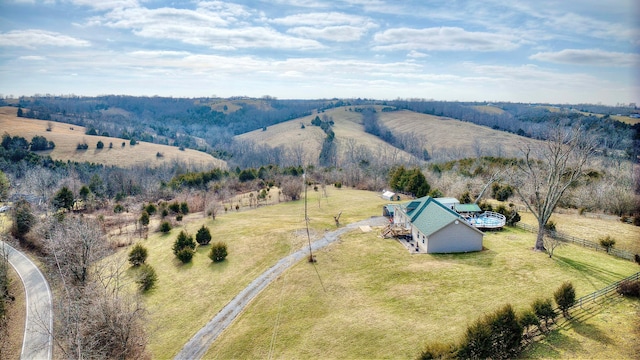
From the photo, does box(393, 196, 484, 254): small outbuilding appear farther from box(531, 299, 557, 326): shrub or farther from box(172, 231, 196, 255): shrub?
box(172, 231, 196, 255): shrub

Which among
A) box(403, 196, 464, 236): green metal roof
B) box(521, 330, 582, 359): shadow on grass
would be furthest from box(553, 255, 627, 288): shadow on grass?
box(403, 196, 464, 236): green metal roof

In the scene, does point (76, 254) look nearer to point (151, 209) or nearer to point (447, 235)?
point (151, 209)

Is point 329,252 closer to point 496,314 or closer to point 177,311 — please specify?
point 177,311

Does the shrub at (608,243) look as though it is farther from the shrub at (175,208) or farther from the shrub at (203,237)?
the shrub at (175,208)

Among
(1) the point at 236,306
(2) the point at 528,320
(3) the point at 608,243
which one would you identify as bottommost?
(1) the point at 236,306

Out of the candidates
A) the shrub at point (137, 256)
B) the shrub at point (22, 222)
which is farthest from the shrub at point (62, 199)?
the shrub at point (137, 256)

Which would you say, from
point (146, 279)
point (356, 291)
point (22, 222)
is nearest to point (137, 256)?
point (146, 279)
